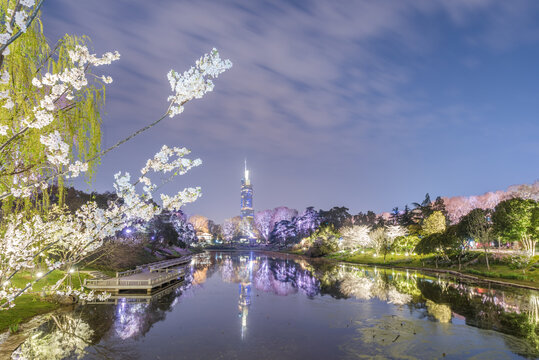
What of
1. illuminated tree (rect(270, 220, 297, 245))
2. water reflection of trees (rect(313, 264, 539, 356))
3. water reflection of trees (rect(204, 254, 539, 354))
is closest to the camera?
water reflection of trees (rect(313, 264, 539, 356))

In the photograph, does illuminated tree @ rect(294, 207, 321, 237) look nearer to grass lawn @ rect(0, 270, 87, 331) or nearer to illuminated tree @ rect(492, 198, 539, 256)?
illuminated tree @ rect(492, 198, 539, 256)

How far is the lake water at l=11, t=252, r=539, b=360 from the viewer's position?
17516 mm

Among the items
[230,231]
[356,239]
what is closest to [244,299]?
[356,239]

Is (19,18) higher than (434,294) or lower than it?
higher

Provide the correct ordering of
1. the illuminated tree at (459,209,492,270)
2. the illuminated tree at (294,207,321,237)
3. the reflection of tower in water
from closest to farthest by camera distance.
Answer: the reflection of tower in water → the illuminated tree at (459,209,492,270) → the illuminated tree at (294,207,321,237)

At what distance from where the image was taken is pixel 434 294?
33812mm

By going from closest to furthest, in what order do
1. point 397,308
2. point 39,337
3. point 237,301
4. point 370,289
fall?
point 39,337
point 397,308
point 237,301
point 370,289

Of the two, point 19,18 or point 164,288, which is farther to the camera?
point 164,288

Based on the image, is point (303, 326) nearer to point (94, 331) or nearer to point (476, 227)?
point (94, 331)

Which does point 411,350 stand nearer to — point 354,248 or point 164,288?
point 164,288

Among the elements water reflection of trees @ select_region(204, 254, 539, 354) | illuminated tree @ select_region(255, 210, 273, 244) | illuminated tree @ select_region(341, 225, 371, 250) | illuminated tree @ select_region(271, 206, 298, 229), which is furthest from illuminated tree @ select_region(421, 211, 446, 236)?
illuminated tree @ select_region(255, 210, 273, 244)

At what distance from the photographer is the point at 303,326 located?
75.2 ft

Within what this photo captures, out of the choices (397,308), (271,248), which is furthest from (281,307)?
(271,248)

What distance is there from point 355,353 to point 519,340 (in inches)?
414
